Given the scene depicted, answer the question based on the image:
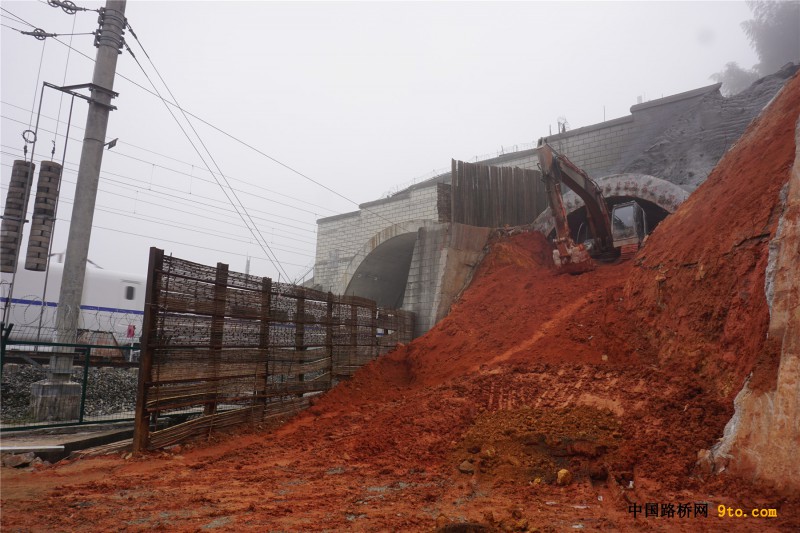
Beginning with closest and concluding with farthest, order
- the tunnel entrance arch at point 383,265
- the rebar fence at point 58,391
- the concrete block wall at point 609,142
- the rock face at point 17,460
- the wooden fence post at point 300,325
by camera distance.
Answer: the rock face at point 17,460, the rebar fence at point 58,391, the wooden fence post at point 300,325, the tunnel entrance arch at point 383,265, the concrete block wall at point 609,142

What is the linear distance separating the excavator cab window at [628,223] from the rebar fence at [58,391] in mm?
12657

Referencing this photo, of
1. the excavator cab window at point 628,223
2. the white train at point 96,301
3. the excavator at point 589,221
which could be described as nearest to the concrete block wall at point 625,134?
the excavator cab window at point 628,223

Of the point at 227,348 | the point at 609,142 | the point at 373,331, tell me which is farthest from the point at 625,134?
the point at 227,348

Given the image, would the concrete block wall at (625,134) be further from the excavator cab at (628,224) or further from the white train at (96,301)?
the white train at (96,301)

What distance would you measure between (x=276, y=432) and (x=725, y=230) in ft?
22.7

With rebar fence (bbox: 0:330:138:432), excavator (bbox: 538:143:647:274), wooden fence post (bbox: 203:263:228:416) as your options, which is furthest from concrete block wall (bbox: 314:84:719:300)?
wooden fence post (bbox: 203:263:228:416)

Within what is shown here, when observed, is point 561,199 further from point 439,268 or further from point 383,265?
point 383,265

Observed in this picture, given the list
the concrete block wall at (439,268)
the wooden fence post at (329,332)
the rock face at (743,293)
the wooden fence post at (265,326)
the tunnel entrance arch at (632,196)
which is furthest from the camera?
the concrete block wall at (439,268)

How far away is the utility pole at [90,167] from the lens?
25.4 ft

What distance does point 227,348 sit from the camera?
6734 millimetres

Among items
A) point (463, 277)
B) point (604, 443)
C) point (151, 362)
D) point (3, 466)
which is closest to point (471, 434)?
point (604, 443)

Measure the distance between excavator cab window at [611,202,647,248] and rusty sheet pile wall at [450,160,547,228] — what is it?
7.93 feet

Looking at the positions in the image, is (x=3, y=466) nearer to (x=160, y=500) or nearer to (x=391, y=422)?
(x=160, y=500)

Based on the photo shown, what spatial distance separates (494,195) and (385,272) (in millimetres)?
4718
